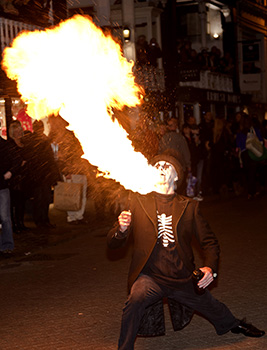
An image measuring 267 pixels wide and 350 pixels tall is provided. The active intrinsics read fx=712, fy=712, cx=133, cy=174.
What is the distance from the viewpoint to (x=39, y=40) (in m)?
7.72

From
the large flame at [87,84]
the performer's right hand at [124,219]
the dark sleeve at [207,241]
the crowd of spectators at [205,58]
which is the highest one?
the crowd of spectators at [205,58]

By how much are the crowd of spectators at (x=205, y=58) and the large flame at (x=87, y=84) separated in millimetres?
16328

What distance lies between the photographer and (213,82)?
100 ft

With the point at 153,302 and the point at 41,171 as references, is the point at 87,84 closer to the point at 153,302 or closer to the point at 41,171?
the point at 153,302

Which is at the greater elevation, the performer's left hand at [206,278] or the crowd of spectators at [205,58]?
the crowd of spectators at [205,58]

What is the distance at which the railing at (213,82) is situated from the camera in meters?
28.7

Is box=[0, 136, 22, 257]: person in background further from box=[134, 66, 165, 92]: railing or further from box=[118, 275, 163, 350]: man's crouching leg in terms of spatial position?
box=[134, 66, 165, 92]: railing

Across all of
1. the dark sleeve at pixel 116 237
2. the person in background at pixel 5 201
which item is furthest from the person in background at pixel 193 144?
the dark sleeve at pixel 116 237

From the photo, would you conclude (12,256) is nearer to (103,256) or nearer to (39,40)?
(103,256)

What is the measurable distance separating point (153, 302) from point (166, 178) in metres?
1.00

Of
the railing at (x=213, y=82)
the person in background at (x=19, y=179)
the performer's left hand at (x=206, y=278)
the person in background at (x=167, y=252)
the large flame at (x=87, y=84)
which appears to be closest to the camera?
the performer's left hand at (x=206, y=278)

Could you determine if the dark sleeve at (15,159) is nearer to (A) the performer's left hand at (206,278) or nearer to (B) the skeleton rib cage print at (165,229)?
(B) the skeleton rib cage print at (165,229)

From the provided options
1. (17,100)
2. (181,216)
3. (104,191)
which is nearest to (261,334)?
(181,216)

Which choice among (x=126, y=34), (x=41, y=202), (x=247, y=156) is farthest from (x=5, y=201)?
(x=126, y=34)
